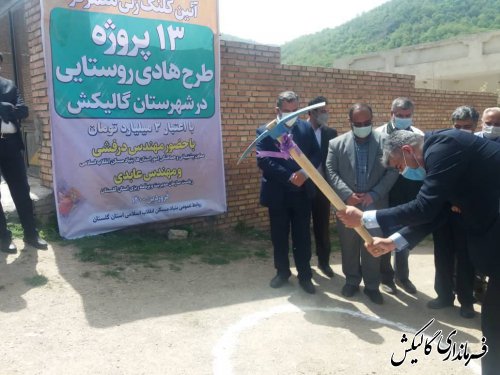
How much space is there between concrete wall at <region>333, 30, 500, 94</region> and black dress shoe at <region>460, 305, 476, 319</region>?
1801 cm

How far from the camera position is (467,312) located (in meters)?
3.90

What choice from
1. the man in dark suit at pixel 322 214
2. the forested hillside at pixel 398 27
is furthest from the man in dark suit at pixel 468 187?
the forested hillside at pixel 398 27

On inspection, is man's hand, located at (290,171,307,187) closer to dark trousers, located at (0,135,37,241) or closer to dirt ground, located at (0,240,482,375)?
dirt ground, located at (0,240,482,375)

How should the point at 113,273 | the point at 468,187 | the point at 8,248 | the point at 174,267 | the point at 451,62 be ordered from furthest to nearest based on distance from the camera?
the point at 451,62
the point at 174,267
the point at 8,248
the point at 113,273
the point at 468,187

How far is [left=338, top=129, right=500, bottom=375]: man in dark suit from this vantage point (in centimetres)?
247

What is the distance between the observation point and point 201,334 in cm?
337

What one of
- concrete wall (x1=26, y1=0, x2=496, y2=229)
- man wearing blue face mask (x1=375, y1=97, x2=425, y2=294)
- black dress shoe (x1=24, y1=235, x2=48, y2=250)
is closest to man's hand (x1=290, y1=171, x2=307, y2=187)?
man wearing blue face mask (x1=375, y1=97, x2=425, y2=294)

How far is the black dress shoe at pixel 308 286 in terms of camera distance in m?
4.27

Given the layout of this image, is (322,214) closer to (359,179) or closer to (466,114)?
(359,179)

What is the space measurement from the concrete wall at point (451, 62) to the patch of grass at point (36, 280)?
1975 cm

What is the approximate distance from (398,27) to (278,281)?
47524mm

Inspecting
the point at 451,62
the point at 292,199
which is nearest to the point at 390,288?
the point at 292,199

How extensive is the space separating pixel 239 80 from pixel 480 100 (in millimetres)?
6429

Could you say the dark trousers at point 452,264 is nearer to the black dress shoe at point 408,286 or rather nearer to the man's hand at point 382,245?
the black dress shoe at point 408,286
